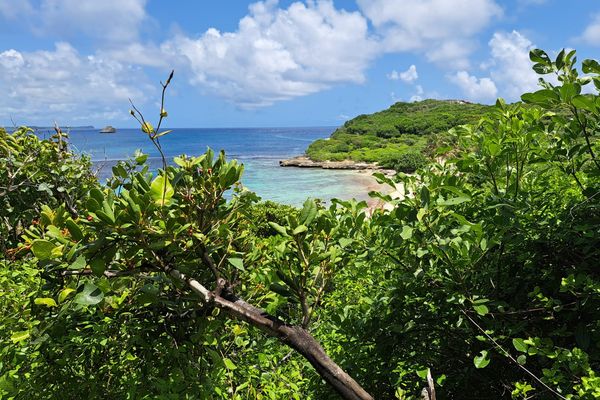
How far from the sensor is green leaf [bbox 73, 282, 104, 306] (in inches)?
50.7

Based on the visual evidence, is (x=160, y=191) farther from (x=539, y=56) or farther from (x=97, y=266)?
(x=539, y=56)

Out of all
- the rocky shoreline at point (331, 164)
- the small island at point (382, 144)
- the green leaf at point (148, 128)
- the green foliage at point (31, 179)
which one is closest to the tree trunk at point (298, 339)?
the green leaf at point (148, 128)

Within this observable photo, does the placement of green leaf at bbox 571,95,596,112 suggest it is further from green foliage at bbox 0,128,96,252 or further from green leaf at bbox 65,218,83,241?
green foliage at bbox 0,128,96,252

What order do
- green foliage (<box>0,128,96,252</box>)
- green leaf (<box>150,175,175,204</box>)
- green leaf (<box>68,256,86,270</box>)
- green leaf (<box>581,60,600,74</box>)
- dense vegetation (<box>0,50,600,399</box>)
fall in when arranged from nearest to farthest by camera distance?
1. green leaf (<box>68,256,86,270</box>)
2. green leaf (<box>150,175,175,204</box>)
3. dense vegetation (<box>0,50,600,399</box>)
4. green leaf (<box>581,60,600,74</box>)
5. green foliage (<box>0,128,96,252</box>)

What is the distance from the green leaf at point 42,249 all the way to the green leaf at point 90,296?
0.15 m

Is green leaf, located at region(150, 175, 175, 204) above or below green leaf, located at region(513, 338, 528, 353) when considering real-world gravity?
above

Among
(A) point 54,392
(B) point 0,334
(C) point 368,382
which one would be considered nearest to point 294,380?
(C) point 368,382

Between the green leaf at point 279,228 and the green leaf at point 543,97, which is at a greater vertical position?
the green leaf at point 543,97

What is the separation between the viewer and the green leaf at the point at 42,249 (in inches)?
50.3

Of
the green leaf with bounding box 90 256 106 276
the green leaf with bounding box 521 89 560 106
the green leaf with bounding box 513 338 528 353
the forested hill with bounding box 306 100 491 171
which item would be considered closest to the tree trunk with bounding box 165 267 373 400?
the green leaf with bounding box 90 256 106 276

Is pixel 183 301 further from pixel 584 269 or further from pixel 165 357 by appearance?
pixel 584 269

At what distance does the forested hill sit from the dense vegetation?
38565mm

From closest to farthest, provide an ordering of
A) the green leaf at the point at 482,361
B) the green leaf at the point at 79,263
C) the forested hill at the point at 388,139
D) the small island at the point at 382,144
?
the green leaf at the point at 79,263 → the green leaf at the point at 482,361 → the small island at the point at 382,144 → the forested hill at the point at 388,139

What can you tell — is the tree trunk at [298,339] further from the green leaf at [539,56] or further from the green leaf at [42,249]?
the green leaf at [539,56]
